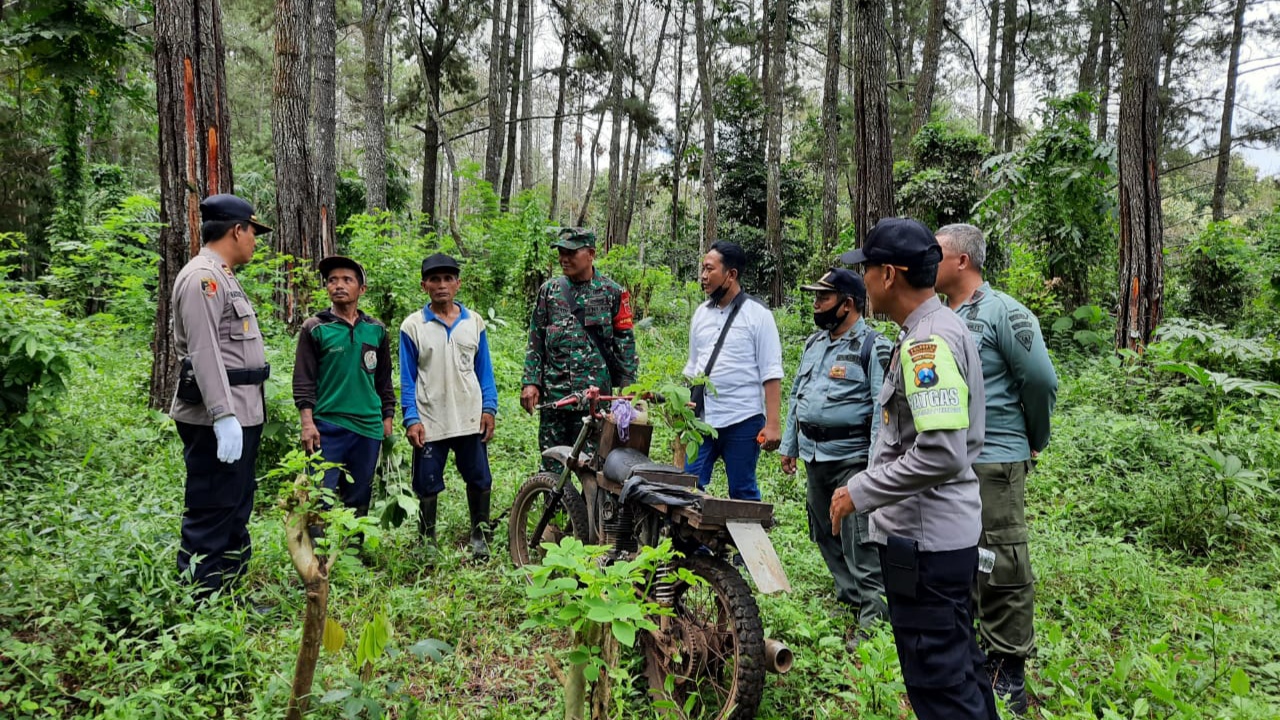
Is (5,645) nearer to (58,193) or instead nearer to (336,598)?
(336,598)

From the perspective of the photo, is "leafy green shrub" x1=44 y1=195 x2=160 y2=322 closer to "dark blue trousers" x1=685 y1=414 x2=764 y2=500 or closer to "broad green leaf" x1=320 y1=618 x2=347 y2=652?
"dark blue trousers" x1=685 y1=414 x2=764 y2=500

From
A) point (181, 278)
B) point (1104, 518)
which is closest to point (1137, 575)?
point (1104, 518)

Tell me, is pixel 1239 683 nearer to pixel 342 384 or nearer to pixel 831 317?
pixel 831 317

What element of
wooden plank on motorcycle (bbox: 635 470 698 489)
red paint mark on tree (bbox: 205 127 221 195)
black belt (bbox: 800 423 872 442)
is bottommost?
wooden plank on motorcycle (bbox: 635 470 698 489)

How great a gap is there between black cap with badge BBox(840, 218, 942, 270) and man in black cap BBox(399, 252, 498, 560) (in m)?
2.63

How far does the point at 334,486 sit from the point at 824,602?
9.29 feet

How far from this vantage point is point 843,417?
134 inches

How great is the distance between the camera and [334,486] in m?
3.81

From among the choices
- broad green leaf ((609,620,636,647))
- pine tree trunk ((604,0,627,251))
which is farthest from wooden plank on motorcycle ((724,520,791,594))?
pine tree trunk ((604,0,627,251))

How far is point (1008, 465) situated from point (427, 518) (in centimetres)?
324

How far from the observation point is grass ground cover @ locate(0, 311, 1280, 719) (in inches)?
102

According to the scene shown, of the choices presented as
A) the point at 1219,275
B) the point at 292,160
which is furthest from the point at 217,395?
the point at 1219,275

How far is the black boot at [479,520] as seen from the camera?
418 centimetres

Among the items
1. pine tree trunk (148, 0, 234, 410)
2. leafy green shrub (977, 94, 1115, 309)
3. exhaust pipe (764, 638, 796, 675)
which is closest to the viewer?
exhaust pipe (764, 638, 796, 675)
